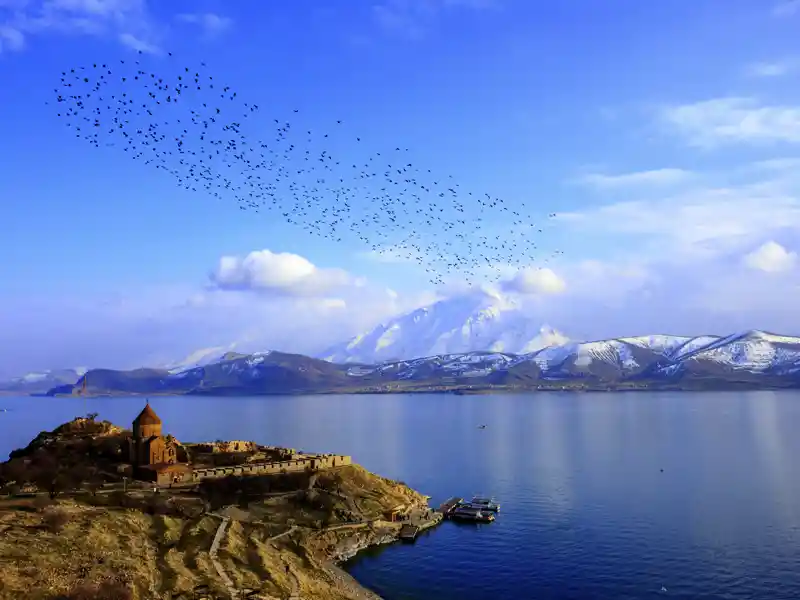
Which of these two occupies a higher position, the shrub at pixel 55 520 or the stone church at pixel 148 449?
the stone church at pixel 148 449

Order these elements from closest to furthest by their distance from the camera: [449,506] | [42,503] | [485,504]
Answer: [42,503] < [485,504] < [449,506]

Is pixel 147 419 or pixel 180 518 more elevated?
pixel 147 419

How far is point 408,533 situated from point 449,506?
1692 cm

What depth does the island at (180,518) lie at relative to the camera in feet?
166

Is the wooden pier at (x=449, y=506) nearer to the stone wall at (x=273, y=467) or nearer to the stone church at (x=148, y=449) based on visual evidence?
the stone wall at (x=273, y=467)

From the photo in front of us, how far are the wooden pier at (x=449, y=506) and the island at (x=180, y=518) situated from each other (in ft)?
8.39

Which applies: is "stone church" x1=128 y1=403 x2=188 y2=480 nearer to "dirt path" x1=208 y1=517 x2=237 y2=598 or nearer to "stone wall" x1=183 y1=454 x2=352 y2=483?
"stone wall" x1=183 y1=454 x2=352 y2=483

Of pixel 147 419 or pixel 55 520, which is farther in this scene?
pixel 147 419

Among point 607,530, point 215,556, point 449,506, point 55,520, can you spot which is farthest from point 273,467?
point 607,530

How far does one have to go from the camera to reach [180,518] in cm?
6956

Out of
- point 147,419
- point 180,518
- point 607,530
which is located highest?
point 147,419

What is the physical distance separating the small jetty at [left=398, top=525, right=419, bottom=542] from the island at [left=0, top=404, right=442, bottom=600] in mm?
834

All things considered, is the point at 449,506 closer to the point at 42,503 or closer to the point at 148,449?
the point at 148,449

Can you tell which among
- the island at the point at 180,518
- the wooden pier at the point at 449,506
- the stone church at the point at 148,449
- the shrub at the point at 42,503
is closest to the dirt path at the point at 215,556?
the island at the point at 180,518
